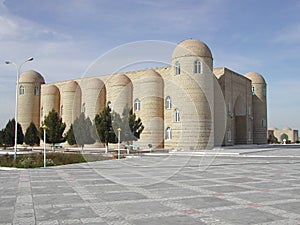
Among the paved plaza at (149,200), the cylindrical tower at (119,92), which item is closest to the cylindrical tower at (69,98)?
the cylindrical tower at (119,92)

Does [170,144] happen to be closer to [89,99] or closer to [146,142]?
[146,142]

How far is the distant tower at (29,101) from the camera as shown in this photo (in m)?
53.2

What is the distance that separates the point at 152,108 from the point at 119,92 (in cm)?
576

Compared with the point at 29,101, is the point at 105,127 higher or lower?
lower

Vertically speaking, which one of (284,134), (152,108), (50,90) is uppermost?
(50,90)

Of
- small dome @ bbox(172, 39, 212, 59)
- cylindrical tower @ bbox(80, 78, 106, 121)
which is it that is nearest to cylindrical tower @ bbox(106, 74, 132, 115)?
cylindrical tower @ bbox(80, 78, 106, 121)

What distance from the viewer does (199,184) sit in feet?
39.1

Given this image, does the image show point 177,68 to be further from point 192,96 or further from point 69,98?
point 69,98

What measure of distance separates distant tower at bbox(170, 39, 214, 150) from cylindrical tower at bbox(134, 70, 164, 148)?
3133mm

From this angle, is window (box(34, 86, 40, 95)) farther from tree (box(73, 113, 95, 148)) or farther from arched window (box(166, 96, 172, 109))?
arched window (box(166, 96, 172, 109))

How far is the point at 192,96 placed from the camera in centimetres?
3478

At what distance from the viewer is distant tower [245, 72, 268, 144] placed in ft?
165

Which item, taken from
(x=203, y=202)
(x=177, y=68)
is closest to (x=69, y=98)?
(x=177, y=68)

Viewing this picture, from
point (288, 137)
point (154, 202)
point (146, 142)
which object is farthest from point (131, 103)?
point (288, 137)
